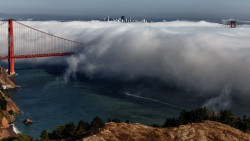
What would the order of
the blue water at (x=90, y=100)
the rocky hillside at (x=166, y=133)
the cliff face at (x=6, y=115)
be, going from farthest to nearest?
the blue water at (x=90, y=100) < the cliff face at (x=6, y=115) < the rocky hillside at (x=166, y=133)

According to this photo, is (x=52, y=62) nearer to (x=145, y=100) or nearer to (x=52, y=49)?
(x=52, y=49)

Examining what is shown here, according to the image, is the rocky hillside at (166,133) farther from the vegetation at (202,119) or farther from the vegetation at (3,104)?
the vegetation at (3,104)

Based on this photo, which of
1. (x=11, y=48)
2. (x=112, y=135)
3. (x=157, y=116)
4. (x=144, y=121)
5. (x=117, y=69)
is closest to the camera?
(x=112, y=135)

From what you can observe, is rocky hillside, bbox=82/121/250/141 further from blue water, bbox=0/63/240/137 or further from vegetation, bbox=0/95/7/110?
vegetation, bbox=0/95/7/110

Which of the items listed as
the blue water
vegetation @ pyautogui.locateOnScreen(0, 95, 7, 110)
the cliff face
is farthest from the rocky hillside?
vegetation @ pyautogui.locateOnScreen(0, 95, 7, 110)

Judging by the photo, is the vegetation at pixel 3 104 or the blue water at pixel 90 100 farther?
the blue water at pixel 90 100

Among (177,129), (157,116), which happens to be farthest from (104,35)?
(177,129)

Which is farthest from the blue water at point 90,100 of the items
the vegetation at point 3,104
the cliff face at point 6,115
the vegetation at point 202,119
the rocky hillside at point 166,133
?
the rocky hillside at point 166,133
